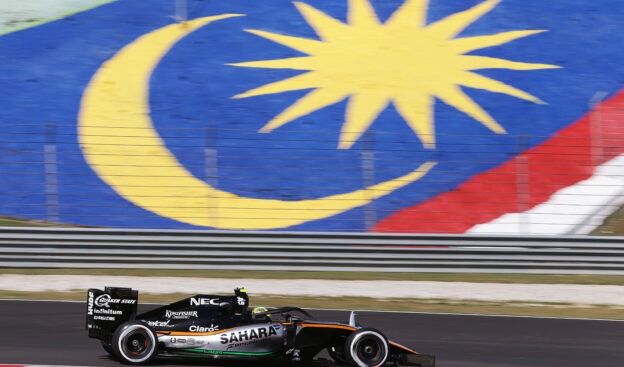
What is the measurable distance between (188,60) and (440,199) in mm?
6348

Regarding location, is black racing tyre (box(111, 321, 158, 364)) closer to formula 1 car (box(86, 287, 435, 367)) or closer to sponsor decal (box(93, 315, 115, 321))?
formula 1 car (box(86, 287, 435, 367))

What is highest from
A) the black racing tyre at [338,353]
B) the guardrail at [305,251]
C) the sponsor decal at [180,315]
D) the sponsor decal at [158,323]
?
the guardrail at [305,251]

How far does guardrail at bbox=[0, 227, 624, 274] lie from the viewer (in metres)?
14.5

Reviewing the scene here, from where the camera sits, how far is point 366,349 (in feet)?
25.6

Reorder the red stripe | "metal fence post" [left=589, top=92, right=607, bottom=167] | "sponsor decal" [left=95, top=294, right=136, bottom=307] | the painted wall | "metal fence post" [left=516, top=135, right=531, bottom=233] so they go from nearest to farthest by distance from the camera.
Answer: "sponsor decal" [left=95, top=294, right=136, bottom=307] → "metal fence post" [left=516, top=135, right=531, bottom=233] → the red stripe → the painted wall → "metal fence post" [left=589, top=92, right=607, bottom=167]

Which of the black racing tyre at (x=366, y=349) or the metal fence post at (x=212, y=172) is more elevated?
the metal fence post at (x=212, y=172)

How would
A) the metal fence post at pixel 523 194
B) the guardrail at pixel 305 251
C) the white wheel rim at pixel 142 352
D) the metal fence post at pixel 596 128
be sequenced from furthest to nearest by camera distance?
the metal fence post at pixel 596 128 < the metal fence post at pixel 523 194 < the guardrail at pixel 305 251 < the white wheel rim at pixel 142 352

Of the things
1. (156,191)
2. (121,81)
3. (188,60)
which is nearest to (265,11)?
(188,60)

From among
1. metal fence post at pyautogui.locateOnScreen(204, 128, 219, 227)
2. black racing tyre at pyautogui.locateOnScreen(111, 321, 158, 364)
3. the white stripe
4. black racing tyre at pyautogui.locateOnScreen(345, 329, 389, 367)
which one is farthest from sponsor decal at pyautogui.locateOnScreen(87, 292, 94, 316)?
the white stripe

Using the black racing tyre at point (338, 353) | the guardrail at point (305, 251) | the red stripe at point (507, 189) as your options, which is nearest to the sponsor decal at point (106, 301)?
the black racing tyre at point (338, 353)

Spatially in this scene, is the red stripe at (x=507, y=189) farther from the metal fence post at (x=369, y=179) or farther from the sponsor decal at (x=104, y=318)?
the sponsor decal at (x=104, y=318)

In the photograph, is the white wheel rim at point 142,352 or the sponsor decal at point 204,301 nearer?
the white wheel rim at point 142,352

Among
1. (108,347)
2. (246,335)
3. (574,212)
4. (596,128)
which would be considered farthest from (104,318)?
(596,128)

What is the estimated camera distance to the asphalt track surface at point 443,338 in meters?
8.53
